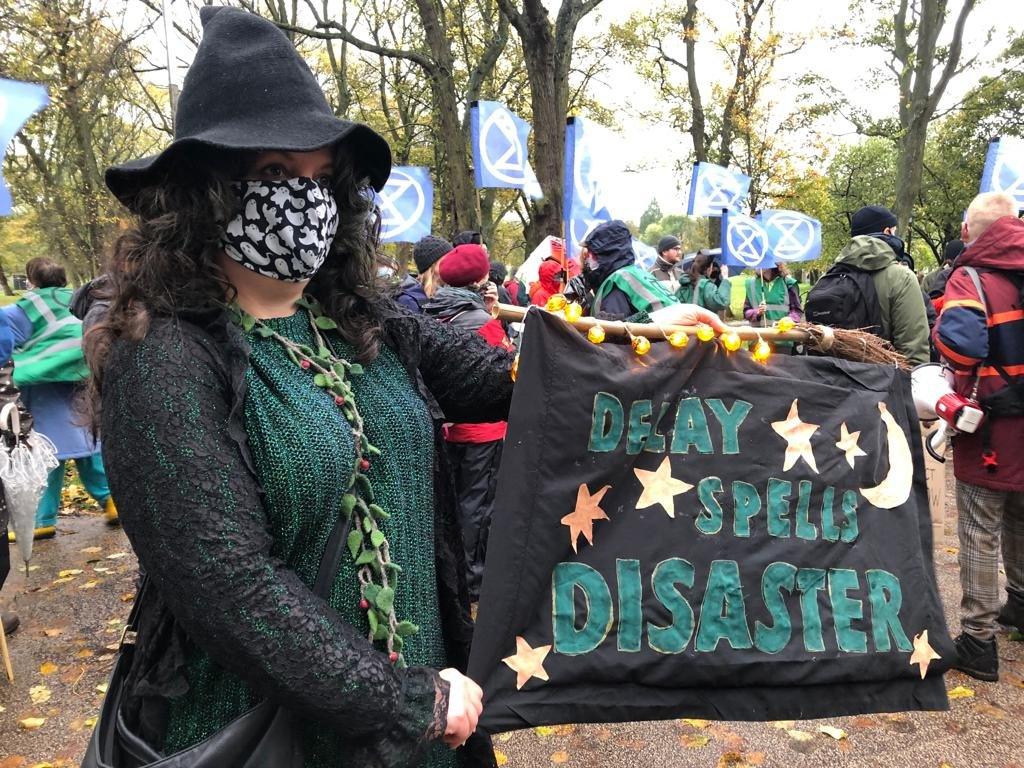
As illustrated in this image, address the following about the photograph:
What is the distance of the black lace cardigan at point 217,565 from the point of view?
3.66ft

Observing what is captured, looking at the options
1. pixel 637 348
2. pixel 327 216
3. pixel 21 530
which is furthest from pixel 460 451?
pixel 327 216

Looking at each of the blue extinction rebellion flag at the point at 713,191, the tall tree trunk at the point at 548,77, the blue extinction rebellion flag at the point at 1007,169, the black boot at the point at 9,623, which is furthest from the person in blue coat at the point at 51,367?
the blue extinction rebellion flag at the point at 1007,169

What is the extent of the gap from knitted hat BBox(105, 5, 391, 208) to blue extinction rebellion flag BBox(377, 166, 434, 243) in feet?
21.7

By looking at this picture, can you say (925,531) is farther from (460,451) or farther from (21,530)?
(21,530)

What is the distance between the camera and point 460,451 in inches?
182

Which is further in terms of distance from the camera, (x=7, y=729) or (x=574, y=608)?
(x=7, y=729)

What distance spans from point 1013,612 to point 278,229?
464 centimetres

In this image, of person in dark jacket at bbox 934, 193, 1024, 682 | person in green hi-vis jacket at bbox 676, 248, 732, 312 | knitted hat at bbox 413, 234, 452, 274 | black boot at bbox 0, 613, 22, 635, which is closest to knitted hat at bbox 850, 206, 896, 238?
person in dark jacket at bbox 934, 193, 1024, 682

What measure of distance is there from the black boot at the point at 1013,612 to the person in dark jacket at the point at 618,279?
257 cm

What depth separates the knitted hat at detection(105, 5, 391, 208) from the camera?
1.24 m

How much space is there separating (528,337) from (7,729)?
11.5 feet

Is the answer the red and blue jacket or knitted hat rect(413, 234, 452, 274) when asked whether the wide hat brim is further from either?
knitted hat rect(413, 234, 452, 274)

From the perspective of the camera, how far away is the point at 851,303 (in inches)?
215

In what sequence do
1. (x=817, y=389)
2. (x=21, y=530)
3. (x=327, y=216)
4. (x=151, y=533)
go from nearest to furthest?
1. (x=151, y=533)
2. (x=327, y=216)
3. (x=817, y=389)
4. (x=21, y=530)
